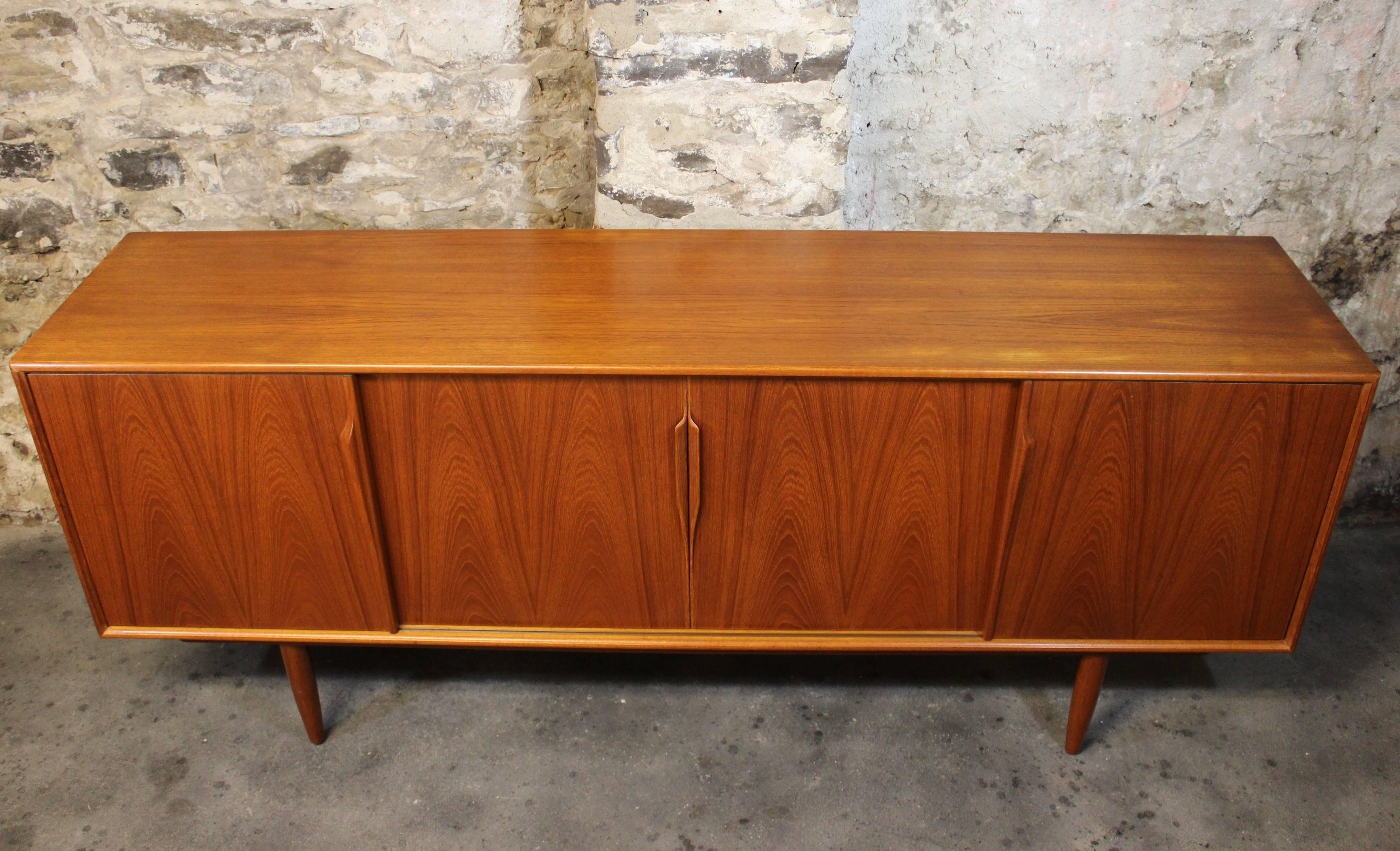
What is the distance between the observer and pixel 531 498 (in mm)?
1709

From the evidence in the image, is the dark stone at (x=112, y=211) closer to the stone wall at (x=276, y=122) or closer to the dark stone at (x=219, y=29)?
the stone wall at (x=276, y=122)

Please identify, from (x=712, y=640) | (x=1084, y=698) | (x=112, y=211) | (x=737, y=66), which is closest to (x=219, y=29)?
(x=112, y=211)

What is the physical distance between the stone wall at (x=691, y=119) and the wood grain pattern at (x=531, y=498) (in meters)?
0.75

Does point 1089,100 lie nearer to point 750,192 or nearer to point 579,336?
point 750,192

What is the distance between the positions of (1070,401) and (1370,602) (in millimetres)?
1360

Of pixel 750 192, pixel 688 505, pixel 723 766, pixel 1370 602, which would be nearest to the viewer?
pixel 688 505

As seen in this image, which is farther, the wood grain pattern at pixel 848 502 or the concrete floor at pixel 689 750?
the concrete floor at pixel 689 750

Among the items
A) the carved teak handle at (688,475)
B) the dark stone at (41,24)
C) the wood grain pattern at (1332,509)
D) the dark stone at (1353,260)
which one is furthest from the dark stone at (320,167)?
the dark stone at (1353,260)

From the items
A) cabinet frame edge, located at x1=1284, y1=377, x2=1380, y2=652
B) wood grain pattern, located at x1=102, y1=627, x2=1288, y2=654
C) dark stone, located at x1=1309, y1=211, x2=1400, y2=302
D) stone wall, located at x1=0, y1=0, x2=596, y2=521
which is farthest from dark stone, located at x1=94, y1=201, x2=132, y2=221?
dark stone, located at x1=1309, y1=211, x2=1400, y2=302

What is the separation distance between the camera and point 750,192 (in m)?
2.17

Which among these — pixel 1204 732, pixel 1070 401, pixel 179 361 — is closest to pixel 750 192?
pixel 1070 401

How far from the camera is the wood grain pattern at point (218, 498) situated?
1608 mm

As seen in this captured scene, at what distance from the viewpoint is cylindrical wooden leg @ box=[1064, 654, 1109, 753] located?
191 cm

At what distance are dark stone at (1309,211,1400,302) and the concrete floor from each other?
2.48 ft
